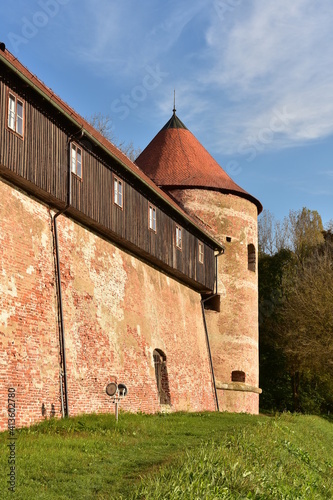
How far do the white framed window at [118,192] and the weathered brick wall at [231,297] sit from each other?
8.59 m

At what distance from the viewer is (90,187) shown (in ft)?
60.2

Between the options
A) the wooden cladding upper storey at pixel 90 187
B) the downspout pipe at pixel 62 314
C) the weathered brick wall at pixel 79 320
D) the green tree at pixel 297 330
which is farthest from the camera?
the green tree at pixel 297 330

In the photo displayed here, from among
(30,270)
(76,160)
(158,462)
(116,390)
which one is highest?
Result: (76,160)

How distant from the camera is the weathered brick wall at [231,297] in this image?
28000mm

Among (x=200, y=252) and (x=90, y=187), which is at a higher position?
(x=90, y=187)

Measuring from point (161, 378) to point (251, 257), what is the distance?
33.4 feet

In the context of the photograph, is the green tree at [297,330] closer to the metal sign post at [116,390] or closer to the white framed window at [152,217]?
the white framed window at [152,217]

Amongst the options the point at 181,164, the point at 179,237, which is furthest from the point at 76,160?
the point at 181,164

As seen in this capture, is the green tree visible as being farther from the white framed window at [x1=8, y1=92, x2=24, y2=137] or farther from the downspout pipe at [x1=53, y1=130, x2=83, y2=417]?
the white framed window at [x1=8, y1=92, x2=24, y2=137]

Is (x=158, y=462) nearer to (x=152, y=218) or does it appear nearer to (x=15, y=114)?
(x=15, y=114)

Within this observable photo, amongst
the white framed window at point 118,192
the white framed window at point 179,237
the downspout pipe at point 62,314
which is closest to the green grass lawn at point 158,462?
the downspout pipe at point 62,314

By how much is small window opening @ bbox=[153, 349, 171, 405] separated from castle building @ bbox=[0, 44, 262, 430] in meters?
0.04

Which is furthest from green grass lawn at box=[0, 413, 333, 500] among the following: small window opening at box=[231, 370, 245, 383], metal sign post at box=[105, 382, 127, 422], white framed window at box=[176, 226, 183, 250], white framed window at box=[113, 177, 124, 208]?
small window opening at box=[231, 370, 245, 383]

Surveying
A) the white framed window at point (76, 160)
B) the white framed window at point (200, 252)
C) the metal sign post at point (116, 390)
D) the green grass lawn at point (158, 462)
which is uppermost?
the white framed window at point (76, 160)
